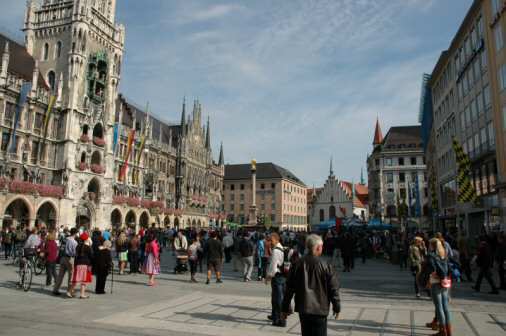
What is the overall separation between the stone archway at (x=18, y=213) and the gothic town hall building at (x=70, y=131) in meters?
0.10

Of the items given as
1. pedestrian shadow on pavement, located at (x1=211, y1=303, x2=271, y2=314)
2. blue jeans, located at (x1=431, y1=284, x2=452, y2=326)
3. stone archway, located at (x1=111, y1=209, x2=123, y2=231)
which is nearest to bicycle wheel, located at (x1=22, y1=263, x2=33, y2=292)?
pedestrian shadow on pavement, located at (x1=211, y1=303, x2=271, y2=314)

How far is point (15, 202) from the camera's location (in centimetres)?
3478

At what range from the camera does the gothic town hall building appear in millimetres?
34969

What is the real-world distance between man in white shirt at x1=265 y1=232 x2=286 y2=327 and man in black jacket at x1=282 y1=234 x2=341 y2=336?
3.74 meters

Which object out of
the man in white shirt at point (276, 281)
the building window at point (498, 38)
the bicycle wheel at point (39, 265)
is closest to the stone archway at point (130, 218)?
the bicycle wheel at point (39, 265)

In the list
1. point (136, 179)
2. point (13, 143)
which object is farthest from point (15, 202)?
point (136, 179)

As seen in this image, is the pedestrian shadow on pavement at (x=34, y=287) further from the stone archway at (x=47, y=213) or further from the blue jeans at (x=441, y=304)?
the stone archway at (x=47, y=213)

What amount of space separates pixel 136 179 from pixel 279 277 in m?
48.3

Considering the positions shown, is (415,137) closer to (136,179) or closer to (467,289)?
(136,179)

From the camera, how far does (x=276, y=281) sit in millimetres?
8438

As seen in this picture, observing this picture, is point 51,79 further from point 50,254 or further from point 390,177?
point 390,177

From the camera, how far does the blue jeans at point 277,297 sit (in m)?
8.13

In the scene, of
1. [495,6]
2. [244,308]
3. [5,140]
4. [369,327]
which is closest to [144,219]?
[5,140]

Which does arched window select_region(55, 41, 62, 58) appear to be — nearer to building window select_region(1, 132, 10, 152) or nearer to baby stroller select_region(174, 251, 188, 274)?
building window select_region(1, 132, 10, 152)
